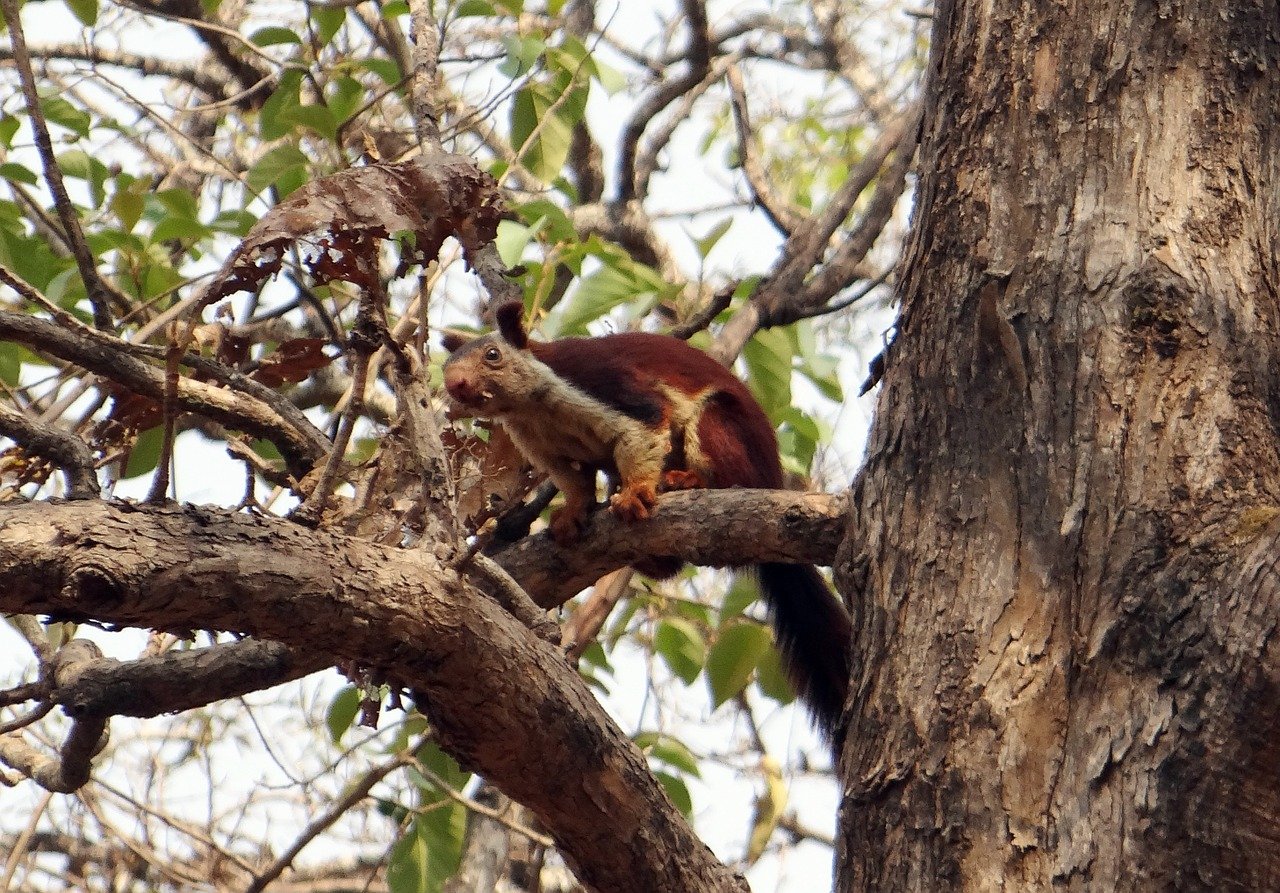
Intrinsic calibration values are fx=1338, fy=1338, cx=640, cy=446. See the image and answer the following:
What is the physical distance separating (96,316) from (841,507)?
2.02 meters

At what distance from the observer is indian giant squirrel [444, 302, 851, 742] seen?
171 inches

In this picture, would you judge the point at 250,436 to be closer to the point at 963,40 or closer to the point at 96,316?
the point at 96,316

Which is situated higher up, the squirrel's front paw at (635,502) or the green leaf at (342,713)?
the squirrel's front paw at (635,502)

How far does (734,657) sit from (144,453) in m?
1.90

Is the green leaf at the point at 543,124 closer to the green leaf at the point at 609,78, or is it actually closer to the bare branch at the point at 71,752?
the green leaf at the point at 609,78

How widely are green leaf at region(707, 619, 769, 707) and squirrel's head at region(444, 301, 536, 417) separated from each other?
1.05m

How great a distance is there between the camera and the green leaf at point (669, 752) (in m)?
4.14

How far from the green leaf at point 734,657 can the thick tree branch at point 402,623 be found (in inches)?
57.9

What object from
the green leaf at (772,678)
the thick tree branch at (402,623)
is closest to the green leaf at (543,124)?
the green leaf at (772,678)

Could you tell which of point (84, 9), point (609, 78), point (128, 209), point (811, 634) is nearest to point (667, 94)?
point (609, 78)

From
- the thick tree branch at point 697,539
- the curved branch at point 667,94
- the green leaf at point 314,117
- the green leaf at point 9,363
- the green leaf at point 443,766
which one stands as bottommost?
the green leaf at point 443,766

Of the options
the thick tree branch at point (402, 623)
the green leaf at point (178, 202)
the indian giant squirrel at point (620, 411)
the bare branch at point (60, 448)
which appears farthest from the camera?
the indian giant squirrel at point (620, 411)

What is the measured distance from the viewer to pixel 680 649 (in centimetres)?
466

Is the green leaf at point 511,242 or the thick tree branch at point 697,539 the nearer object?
the thick tree branch at point 697,539
